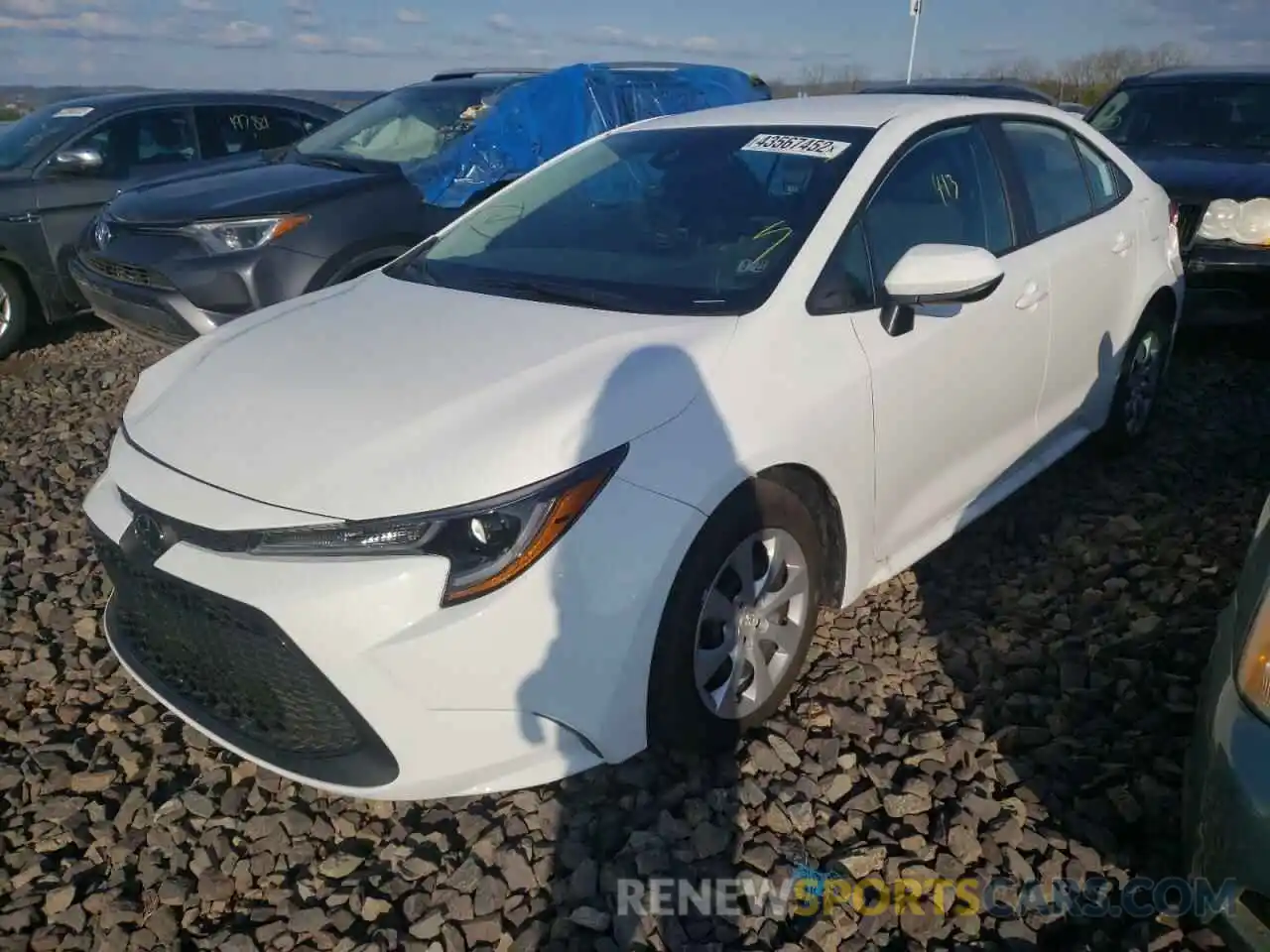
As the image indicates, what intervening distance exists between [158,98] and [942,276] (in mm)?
6666

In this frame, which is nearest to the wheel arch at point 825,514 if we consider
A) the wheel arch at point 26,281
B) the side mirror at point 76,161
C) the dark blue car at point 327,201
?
the dark blue car at point 327,201

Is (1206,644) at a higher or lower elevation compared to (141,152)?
lower

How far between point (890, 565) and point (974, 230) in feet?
3.87

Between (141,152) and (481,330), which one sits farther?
(141,152)

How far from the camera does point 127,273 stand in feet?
16.9

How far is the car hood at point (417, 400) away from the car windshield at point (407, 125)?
3550 mm

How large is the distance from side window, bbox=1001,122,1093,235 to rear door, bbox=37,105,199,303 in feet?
18.7

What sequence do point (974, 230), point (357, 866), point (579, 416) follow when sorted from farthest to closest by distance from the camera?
point (974, 230) < point (357, 866) < point (579, 416)

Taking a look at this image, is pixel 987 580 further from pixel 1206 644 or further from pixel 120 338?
pixel 120 338

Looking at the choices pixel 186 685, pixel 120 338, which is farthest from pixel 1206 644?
pixel 120 338

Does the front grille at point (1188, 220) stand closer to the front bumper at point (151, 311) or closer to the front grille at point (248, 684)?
A: the front bumper at point (151, 311)

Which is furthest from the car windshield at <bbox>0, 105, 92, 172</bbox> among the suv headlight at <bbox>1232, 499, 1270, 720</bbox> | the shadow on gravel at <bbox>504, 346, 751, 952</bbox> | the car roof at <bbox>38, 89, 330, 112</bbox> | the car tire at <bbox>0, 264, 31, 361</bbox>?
the suv headlight at <bbox>1232, 499, 1270, 720</bbox>

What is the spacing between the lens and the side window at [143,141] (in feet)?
22.4

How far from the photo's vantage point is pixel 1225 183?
5605 mm
